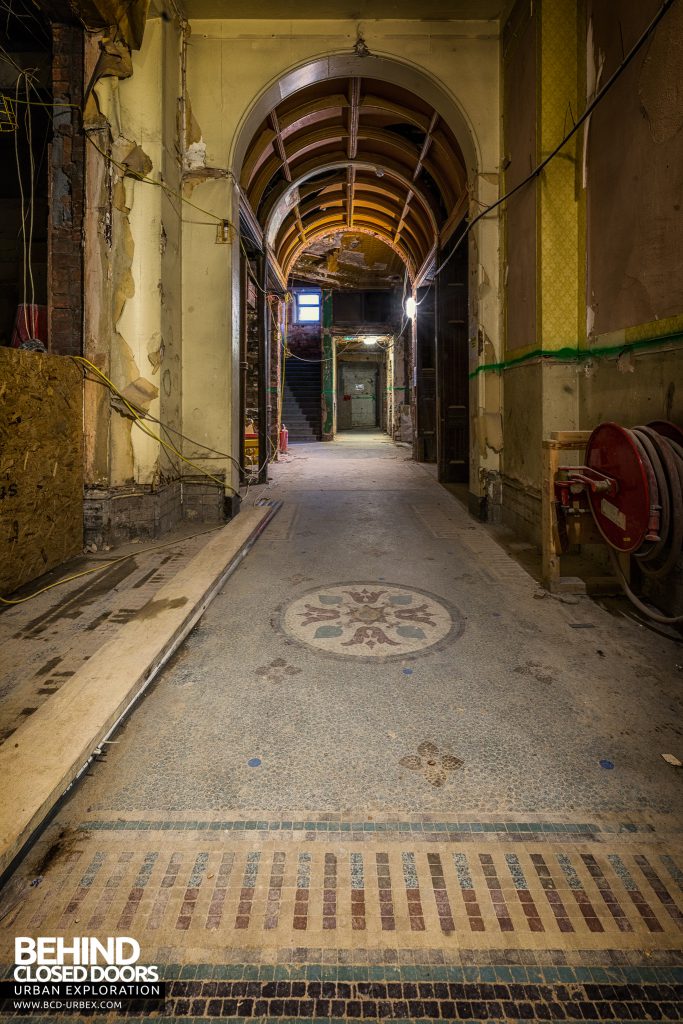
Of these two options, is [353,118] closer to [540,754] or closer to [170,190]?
[170,190]

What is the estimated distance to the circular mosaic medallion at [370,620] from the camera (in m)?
2.90

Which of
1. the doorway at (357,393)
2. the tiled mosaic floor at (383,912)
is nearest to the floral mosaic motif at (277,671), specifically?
the tiled mosaic floor at (383,912)

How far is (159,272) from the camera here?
16.6ft

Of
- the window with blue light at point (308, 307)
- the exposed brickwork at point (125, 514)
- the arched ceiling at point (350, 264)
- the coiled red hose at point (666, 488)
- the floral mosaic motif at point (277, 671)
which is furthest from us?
the window with blue light at point (308, 307)

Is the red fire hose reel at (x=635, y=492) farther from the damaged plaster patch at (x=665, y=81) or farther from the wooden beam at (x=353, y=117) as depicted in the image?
the wooden beam at (x=353, y=117)

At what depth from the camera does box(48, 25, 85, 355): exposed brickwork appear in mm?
4609

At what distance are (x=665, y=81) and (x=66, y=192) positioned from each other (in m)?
4.50

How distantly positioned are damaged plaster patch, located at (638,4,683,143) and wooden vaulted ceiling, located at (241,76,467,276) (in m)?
3.86

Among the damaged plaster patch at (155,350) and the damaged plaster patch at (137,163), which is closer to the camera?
the damaged plaster patch at (137,163)

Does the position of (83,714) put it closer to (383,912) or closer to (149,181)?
(383,912)

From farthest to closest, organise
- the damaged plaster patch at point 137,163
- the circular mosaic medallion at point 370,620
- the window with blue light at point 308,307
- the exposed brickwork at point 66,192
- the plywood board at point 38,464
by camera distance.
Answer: the window with blue light at point 308,307
the damaged plaster patch at point 137,163
the exposed brickwork at point 66,192
the plywood board at point 38,464
the circular mosaic medallion at point 370,620

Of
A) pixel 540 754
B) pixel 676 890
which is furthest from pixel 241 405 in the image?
pixel 676 890

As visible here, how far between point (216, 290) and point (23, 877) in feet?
18.3

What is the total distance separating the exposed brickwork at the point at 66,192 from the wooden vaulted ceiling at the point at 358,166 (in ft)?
8.60
